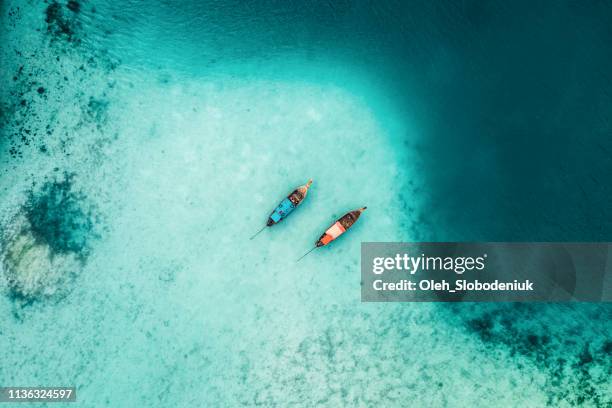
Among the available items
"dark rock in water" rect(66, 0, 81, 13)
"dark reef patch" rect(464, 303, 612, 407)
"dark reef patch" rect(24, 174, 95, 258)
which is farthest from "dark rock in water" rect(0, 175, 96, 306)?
"dark reef patch" rect(464, 303, 612, 407)

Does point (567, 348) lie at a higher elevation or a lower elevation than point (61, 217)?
lower

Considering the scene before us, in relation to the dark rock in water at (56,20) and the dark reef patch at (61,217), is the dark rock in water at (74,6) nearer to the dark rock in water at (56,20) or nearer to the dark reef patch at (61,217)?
the dark rock in water at (56,20)

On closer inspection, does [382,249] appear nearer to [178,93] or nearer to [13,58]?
[178,93]

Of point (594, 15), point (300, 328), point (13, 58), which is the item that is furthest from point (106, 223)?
point (594, 15)

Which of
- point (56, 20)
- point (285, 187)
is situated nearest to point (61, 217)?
point (56, 20)

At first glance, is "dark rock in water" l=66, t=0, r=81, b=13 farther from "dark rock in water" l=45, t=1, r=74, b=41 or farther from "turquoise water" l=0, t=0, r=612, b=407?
"dark rock in water" l=45, t=1, r=74, b=41

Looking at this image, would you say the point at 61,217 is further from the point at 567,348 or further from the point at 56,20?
the point at 567,348
